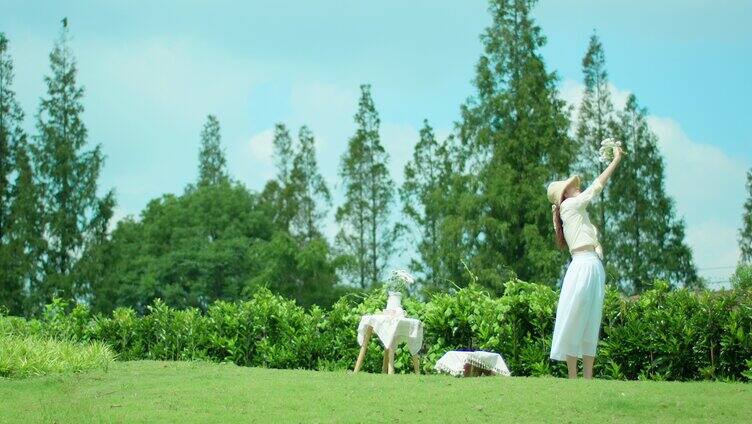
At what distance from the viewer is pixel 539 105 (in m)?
36.7

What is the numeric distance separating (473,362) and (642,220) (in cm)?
3049

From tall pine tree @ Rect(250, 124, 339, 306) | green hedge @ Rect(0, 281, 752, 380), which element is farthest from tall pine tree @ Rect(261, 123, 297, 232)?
green hedge @ Rect(0, 281, 752, 380)

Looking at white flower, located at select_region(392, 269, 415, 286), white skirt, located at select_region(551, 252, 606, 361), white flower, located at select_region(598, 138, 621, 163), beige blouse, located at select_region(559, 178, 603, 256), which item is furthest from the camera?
white flower, located at select_region(392, 269, 415, 286)

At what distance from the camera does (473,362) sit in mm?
10758

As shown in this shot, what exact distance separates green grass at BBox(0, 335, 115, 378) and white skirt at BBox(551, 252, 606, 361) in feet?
19.2

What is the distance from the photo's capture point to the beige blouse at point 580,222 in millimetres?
9648

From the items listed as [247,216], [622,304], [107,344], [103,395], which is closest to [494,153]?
[247,216]

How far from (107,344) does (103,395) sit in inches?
245

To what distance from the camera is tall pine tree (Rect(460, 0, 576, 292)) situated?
3459cm

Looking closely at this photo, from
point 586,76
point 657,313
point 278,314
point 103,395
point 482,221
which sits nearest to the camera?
point 103,395

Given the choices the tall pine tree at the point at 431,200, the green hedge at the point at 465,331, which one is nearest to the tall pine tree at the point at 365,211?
the tall pine tree at the point at 431,200

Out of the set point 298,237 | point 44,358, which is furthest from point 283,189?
point 44,358

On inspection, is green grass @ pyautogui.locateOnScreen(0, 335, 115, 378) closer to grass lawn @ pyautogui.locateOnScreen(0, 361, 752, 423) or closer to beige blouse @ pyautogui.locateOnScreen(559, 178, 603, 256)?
grass lawn @ pyautogui.locateOnScreen(0, 361, 752, 423)

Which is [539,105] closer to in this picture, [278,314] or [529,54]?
[529,54]
